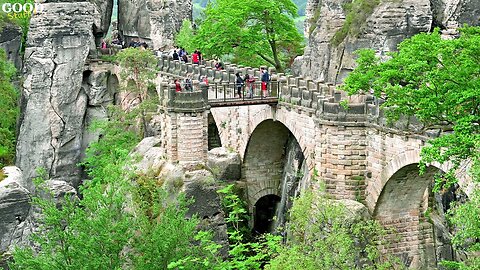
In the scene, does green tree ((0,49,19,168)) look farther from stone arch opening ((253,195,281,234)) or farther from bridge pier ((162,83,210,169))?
bridge pier ((162,83,210,169))

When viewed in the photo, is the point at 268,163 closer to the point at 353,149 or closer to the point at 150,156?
the point at 150,156

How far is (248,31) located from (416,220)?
71.8 ft

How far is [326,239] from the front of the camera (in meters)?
25.0

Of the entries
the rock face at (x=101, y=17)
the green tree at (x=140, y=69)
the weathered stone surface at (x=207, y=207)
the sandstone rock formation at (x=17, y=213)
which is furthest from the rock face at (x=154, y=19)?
the weathered stone surface at (x=207, y=207)

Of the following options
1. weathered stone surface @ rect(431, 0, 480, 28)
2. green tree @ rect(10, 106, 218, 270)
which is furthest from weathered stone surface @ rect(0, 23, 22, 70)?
weathered stone surface @ rect(431, 0, 480, 28)

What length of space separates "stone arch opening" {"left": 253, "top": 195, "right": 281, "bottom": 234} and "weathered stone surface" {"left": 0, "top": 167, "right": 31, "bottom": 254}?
1097 cm

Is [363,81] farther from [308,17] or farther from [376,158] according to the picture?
[308,17]

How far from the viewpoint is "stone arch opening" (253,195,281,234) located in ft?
134

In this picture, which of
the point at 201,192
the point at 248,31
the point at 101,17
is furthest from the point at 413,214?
the point at 101,17

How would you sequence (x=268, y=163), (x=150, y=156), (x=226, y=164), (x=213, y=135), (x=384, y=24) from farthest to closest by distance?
(x=213, y=135)
(x=268, y=163)
(x=226, y=164)
(x=384, y=24)
(x=150, y=156)

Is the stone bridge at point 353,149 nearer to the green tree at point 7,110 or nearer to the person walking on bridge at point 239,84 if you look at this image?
the person walking on bridge at point 239,84

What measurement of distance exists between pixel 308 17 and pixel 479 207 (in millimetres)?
35632

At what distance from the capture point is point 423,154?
24.1 metres

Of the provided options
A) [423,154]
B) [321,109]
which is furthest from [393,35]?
[423,154]
